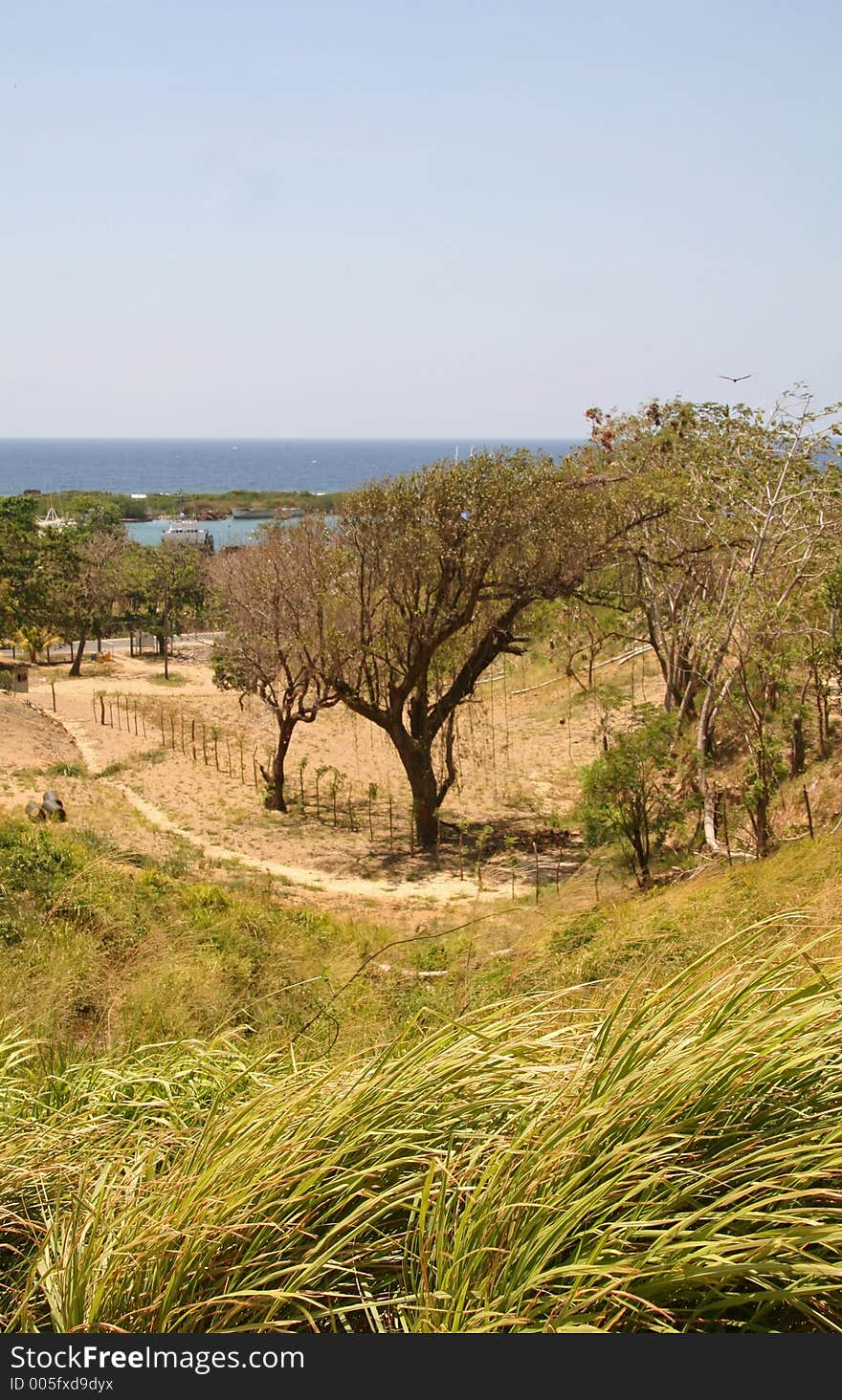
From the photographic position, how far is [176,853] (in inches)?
651

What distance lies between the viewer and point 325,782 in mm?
24016

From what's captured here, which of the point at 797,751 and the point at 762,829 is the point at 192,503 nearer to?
the point at 797,751

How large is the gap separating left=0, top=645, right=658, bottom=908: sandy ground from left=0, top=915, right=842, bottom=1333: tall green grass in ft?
34.8

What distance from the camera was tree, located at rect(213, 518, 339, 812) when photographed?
20.0 meters

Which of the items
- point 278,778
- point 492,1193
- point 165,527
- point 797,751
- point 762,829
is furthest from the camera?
point 165,527

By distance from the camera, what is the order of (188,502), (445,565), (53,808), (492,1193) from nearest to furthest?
(492,1193), (53,808), (445,565), (188,502)

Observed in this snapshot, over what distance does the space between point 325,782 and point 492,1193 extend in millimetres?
21517

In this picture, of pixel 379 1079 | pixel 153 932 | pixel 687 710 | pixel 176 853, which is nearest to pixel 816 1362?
pixel 379 1079

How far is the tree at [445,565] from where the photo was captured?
1772 centimetres

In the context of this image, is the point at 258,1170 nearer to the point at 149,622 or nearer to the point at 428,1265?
the point at 428,1265

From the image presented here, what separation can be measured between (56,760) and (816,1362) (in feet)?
81.8

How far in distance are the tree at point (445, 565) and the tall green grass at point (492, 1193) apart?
1481cm

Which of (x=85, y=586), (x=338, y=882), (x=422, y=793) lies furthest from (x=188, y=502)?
(x=338, y=882)

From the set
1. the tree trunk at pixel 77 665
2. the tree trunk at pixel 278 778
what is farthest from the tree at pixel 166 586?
the tree trunk at pixel 278 778
